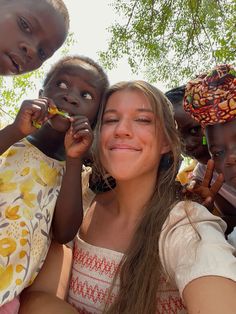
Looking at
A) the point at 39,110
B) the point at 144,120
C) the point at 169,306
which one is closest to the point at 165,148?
the point at 144,120

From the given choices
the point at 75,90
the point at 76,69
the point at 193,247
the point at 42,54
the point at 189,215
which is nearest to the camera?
the point at 193,247

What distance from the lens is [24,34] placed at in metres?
1.99

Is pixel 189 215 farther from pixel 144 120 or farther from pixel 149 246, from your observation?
pixel 144 120

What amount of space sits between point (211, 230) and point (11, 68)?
122 centimetres

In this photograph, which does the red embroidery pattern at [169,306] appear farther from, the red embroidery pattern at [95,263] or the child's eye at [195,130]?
the child's eye at [195,130]

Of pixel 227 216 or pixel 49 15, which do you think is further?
pixel 227 216

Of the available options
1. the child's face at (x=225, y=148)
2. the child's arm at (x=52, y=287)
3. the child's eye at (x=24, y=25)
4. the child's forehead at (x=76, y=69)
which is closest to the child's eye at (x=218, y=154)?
the child's face at (x=225, y=148)

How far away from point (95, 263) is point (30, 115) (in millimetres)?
737

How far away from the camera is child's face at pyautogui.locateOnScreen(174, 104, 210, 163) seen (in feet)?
8.94

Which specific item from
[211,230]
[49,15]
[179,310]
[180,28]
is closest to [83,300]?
[179,310]

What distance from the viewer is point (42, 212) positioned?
1935 millimetres

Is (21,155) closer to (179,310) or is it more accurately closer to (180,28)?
(179,310)

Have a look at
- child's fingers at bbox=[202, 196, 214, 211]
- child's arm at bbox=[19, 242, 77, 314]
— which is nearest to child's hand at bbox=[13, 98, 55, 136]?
child's arm at bbox=[19, 242, 77, 314]

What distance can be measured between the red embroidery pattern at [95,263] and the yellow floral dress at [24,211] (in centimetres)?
17
